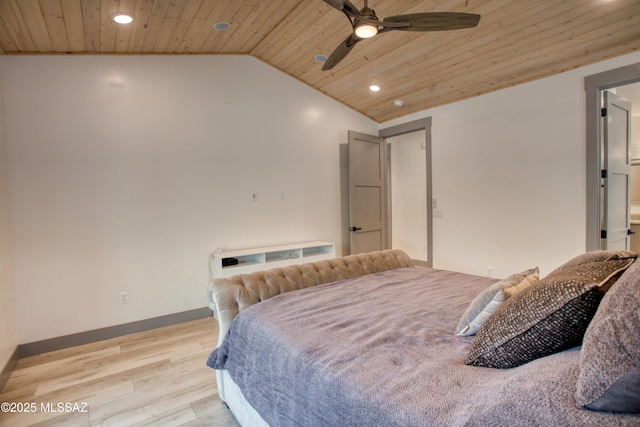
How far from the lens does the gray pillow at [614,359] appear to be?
0.69 meters

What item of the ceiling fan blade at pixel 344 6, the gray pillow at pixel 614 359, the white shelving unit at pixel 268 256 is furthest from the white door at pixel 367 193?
the gray pillow at pixel 614 359

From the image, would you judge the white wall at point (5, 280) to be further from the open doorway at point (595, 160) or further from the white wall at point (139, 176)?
the open doorway at point (595, 160)

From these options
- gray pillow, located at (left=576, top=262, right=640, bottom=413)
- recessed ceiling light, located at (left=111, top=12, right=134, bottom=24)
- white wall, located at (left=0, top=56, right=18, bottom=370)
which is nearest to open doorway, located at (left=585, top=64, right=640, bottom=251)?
gray pillow, located at (left=576, top=262, right=640, bottom=413)

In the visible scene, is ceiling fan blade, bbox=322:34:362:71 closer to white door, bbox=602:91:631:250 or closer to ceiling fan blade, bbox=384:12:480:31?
ceiling fan blade, bbox=384:12:480:31

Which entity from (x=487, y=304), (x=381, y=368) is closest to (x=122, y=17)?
(x=381, y=368)

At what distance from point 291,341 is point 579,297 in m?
1.07

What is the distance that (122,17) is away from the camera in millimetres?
2674

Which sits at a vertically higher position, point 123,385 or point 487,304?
point 487,304

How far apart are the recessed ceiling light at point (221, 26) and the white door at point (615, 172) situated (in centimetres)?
380

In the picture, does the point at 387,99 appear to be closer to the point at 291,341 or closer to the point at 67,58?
the point at 67,58

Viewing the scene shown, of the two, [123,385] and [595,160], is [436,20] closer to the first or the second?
[595,160]

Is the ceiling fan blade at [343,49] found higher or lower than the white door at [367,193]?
higher

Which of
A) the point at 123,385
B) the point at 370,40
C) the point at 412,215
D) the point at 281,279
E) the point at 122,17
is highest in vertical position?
the point at 370,40

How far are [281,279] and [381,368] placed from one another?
1140 millimetres
